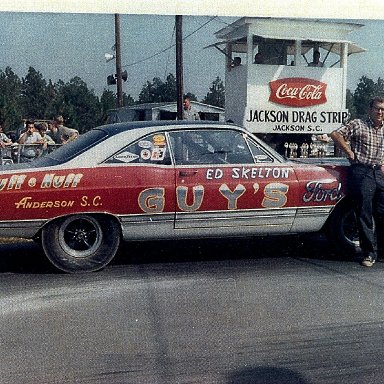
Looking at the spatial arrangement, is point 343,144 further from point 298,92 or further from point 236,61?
point 236,61

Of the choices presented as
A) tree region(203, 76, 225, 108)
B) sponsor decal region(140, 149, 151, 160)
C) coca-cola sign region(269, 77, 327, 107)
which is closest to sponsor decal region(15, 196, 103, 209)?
sponsor decal region(140, 149, 151, 160)

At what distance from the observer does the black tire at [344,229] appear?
19.3 feet

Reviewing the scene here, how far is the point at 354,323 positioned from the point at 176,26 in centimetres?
1306

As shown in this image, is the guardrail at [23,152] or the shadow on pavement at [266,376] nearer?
the shadow on pavement at [266,376]

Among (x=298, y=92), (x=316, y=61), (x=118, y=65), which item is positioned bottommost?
(x=298, y=92)

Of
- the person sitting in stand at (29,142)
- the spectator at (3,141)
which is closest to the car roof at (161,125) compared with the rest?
the person sitting in stand at (29,142)

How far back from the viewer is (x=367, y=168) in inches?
219

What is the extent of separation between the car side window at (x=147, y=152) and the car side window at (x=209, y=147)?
94 mm

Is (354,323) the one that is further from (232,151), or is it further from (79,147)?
(79,147)

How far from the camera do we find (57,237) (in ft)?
16.9

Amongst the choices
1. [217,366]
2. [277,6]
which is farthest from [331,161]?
[217,366]

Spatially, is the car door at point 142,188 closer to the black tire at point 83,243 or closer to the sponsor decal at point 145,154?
the sponsor decal at point 145,154

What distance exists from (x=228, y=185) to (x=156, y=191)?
675 mm

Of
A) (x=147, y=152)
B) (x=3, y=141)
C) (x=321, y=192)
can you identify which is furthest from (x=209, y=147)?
(x=3, y=141)
